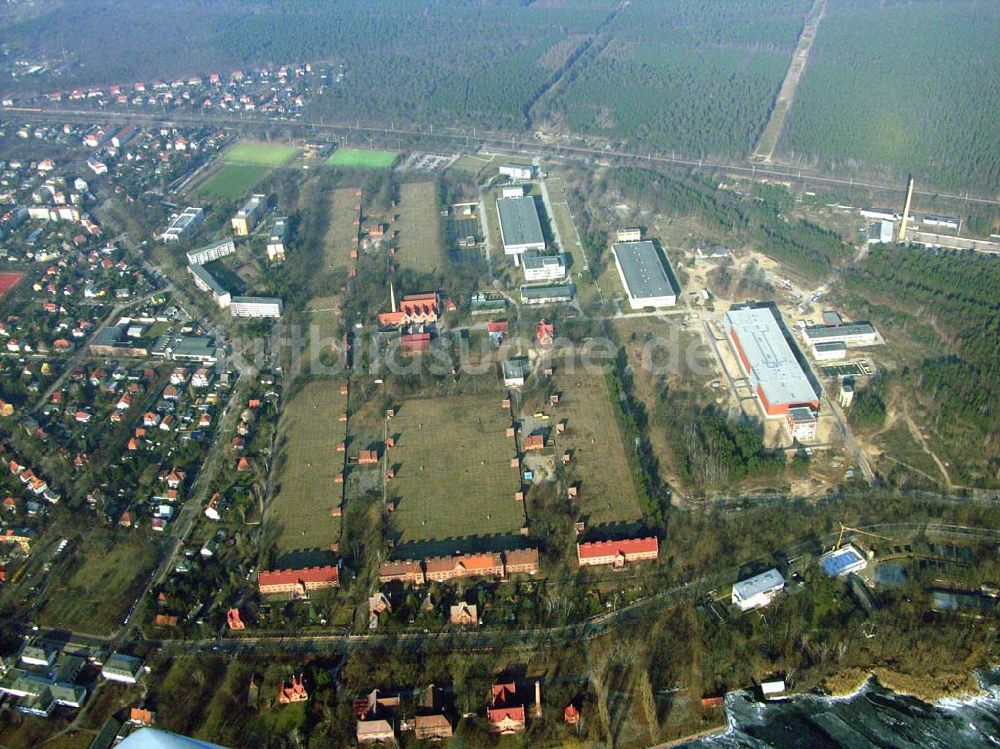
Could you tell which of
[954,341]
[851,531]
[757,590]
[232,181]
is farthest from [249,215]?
[954,341]

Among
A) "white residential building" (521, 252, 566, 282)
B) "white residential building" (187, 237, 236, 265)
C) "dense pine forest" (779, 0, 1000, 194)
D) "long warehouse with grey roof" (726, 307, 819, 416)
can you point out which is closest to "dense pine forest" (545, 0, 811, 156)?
"dense pine forest" (779, 0, 1000, 194)

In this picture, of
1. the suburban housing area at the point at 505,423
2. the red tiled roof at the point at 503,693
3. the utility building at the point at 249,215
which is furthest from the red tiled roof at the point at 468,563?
the utility building at the point at 249,215

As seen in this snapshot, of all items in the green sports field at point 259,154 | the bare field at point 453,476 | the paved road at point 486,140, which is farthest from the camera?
the green sports field at point 259,154

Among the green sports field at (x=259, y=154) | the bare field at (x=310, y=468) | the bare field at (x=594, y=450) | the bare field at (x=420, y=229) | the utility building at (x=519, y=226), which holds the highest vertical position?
the green sports field at (x=259, y=154)

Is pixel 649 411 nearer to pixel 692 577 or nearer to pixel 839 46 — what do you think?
pixel 692 577

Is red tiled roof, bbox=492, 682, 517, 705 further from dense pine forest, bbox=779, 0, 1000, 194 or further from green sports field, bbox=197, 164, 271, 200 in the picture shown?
dense pine forest, bbox=779, 0, 1000, 194

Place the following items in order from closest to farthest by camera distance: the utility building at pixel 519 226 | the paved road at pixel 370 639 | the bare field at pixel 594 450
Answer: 1. the paved road at pixel 370 639
2. the bare field at pixel 594 450
3. the utility building at pixel 519 226

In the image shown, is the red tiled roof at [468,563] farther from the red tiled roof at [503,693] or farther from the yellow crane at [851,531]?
the yellow crane at [851,531]
